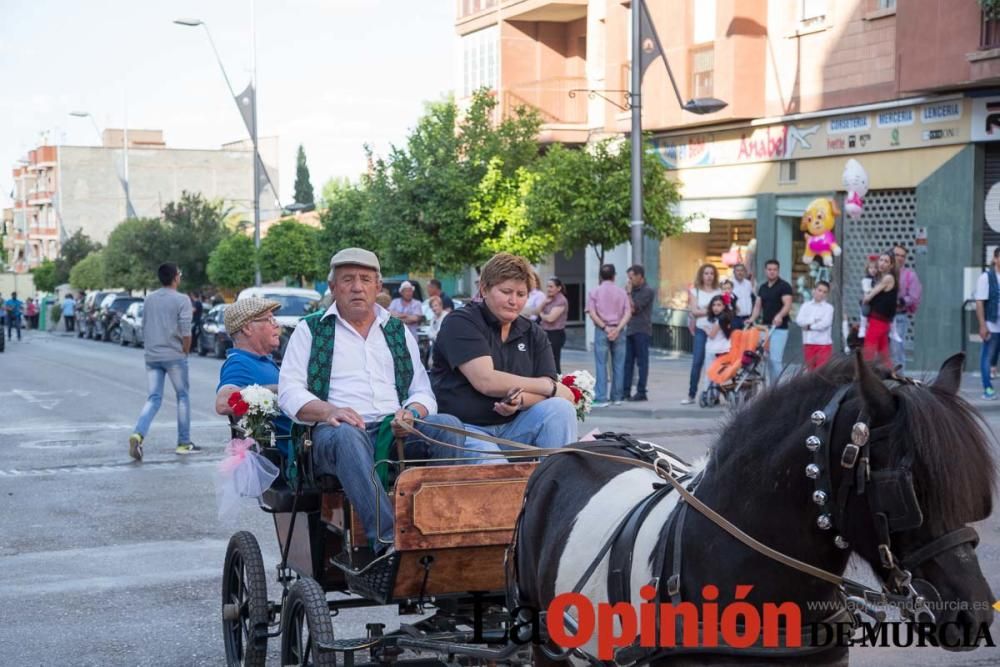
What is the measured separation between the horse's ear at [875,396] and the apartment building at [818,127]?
57.1 feet

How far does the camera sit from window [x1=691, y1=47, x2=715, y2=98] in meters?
25.6

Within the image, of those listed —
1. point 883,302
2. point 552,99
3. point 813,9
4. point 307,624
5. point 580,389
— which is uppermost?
point 813,9

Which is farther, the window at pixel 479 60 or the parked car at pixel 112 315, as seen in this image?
the parked car at pixel 112 315

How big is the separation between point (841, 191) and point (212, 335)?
17.1 meters

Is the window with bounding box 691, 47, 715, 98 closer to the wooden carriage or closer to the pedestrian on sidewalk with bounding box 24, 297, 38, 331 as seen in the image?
the wooden carriage

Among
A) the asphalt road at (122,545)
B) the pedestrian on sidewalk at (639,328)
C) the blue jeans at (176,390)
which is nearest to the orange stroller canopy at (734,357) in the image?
the asphalt road at (122,545)

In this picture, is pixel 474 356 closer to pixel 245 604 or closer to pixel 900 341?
pixel 245 604

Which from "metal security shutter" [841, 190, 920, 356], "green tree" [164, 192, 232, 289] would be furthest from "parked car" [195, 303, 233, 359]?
"green tree" [164, 192, 232, 289]

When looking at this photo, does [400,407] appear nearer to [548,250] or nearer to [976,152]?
[976,152]

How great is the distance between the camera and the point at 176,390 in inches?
540

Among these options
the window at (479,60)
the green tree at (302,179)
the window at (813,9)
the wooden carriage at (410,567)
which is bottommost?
the wooden carriage at (410,567)

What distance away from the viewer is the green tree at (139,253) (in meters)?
58.7

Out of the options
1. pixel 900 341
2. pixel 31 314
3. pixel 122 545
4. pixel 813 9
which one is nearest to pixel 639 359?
pixel 900 341

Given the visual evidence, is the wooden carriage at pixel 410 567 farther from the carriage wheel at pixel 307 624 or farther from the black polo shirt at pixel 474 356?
the black polo shirt at pixel 474 356
